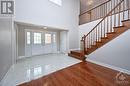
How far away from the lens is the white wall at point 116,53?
11.4ft

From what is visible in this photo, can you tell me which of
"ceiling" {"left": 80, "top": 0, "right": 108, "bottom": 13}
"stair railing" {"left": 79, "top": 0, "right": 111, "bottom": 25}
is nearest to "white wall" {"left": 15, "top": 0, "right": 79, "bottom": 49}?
"ceiling" {"left": 80, "top": 0, "right": 108, "bottom": 13}

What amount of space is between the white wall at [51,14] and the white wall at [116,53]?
11.5 feet

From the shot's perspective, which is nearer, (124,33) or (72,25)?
(124,33)

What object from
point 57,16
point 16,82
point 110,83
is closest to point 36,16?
point 57,16

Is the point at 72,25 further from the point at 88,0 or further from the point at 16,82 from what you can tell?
the point at 16,82

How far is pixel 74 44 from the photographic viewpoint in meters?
8.73

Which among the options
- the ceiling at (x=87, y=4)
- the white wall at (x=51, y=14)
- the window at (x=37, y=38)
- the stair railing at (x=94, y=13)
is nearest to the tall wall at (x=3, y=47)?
the white wall at (x=51, y=14)

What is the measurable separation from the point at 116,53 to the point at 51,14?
4610mm

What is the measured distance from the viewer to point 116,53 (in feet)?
12.8

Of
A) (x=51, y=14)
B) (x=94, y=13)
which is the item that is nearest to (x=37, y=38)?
(x=51, y=14)

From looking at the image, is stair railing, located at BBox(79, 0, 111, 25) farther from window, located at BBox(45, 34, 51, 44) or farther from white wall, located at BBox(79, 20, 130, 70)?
white wall, located at BBox(79, 20, 130, 70)

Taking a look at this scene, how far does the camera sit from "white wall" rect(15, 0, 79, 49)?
5258mm

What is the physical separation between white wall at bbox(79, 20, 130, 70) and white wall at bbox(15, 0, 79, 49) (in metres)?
3.52

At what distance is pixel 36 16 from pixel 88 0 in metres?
4.78
